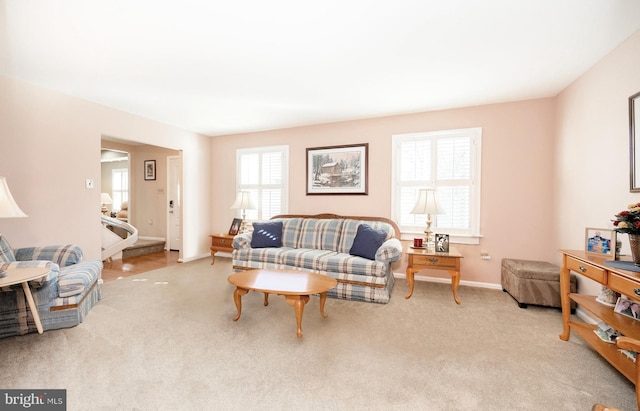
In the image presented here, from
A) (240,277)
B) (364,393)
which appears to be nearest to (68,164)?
(240,277)

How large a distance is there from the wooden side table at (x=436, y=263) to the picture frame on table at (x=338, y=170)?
139cm

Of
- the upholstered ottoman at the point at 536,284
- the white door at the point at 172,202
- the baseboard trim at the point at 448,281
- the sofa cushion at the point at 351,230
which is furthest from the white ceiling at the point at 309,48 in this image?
the white door at the point at 172,202

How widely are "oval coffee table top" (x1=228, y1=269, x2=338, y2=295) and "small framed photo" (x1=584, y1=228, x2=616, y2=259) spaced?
2.12 meters

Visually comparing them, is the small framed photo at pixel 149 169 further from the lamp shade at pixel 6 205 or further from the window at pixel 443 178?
the window at pixel 443 178

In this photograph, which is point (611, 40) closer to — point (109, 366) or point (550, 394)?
point (550, 394)

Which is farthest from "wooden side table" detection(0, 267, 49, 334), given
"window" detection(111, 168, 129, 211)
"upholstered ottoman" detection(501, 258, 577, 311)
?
"window" detection(111, 168, 129, 211)

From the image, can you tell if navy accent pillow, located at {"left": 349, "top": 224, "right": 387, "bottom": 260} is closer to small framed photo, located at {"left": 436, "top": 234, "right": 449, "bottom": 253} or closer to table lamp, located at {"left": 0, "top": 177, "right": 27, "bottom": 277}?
small framed photo, located at {"left": 436, "top": 234, "right": 449, "bottom": 253}

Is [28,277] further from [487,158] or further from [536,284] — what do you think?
[487,158]

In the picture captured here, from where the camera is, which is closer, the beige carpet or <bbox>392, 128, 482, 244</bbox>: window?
the beige carpet

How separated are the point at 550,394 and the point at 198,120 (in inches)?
202

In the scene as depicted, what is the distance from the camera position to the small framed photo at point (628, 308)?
6.12ft

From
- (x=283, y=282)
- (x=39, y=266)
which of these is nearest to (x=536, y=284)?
(x=283, y=282)

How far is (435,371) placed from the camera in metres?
1.87

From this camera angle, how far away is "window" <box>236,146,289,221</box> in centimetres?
496
